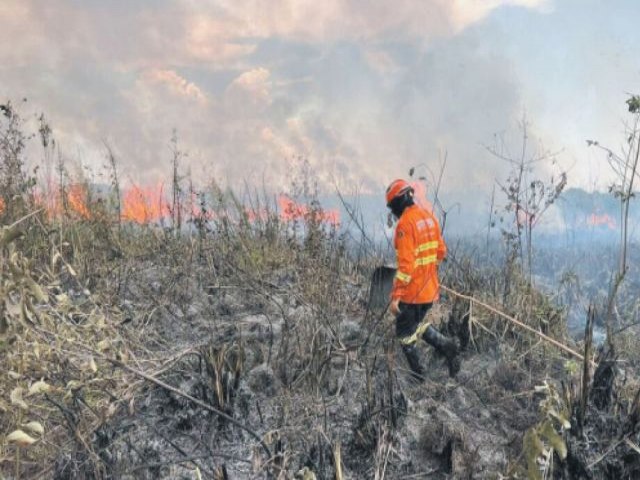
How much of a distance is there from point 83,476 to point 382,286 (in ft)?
10.7

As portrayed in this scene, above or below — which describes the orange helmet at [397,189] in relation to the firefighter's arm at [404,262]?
above

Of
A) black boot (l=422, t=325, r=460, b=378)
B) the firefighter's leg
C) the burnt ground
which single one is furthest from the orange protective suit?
the burnt ground

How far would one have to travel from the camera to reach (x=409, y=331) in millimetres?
4984

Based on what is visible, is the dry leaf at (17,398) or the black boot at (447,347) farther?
the black boot at (447,347)

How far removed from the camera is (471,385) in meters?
4.95

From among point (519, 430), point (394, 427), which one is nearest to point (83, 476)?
point (394, 427)

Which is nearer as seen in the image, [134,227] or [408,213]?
[408,213]

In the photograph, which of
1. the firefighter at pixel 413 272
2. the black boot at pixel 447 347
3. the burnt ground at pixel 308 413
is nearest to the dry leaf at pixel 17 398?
the burnt ground at pixel 308 413

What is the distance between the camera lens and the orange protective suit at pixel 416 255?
15.9ft

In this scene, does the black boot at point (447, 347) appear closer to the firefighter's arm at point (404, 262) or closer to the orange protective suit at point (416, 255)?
the orange protective suit at point (416, 255)

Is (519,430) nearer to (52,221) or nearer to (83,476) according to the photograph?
(83,476)

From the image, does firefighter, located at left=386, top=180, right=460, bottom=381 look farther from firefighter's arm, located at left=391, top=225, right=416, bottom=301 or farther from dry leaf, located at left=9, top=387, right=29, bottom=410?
dry leaf, located at left=9, top=387, right=29, bottom=410

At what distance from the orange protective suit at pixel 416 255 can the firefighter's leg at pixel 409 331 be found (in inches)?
4.2

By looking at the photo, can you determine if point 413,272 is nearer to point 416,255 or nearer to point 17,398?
point 416,255
